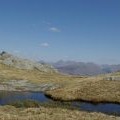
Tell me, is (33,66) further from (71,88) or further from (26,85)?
(71,88)

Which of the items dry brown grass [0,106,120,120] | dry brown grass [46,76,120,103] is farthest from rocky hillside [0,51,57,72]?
dry brown grass [0,106,120,120]

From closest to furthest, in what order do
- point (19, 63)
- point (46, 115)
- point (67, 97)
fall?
point (46, 115)
point (67, 97)
point (19, 63)

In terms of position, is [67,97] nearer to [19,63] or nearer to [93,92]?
[93,92]

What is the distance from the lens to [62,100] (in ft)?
233

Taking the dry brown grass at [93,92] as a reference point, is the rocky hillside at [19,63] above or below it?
above

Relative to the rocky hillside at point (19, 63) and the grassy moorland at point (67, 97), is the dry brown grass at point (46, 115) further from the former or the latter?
the rocky hillside at point (19, 63)

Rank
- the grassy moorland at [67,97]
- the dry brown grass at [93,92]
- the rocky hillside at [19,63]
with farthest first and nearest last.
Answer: the rocky hillside at [19,63]
the dry brown grass at [93,92]
the grassy moorland at [67,97]

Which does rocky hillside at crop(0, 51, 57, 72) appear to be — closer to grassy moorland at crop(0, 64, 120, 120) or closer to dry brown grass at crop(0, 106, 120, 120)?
grassy moorland at crop(0, 64, 120, 120)

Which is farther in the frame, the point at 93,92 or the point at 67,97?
the point at 93,92

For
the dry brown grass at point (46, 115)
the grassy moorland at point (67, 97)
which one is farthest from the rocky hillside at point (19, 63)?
the dry brown grass at point (46, 115)

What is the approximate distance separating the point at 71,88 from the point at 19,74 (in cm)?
3742

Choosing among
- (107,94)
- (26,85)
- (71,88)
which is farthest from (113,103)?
(26,85)

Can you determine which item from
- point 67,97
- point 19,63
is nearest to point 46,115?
point 67,97

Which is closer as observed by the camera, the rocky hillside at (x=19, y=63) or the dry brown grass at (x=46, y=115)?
the dry brown grass at (x=46, y=115)
